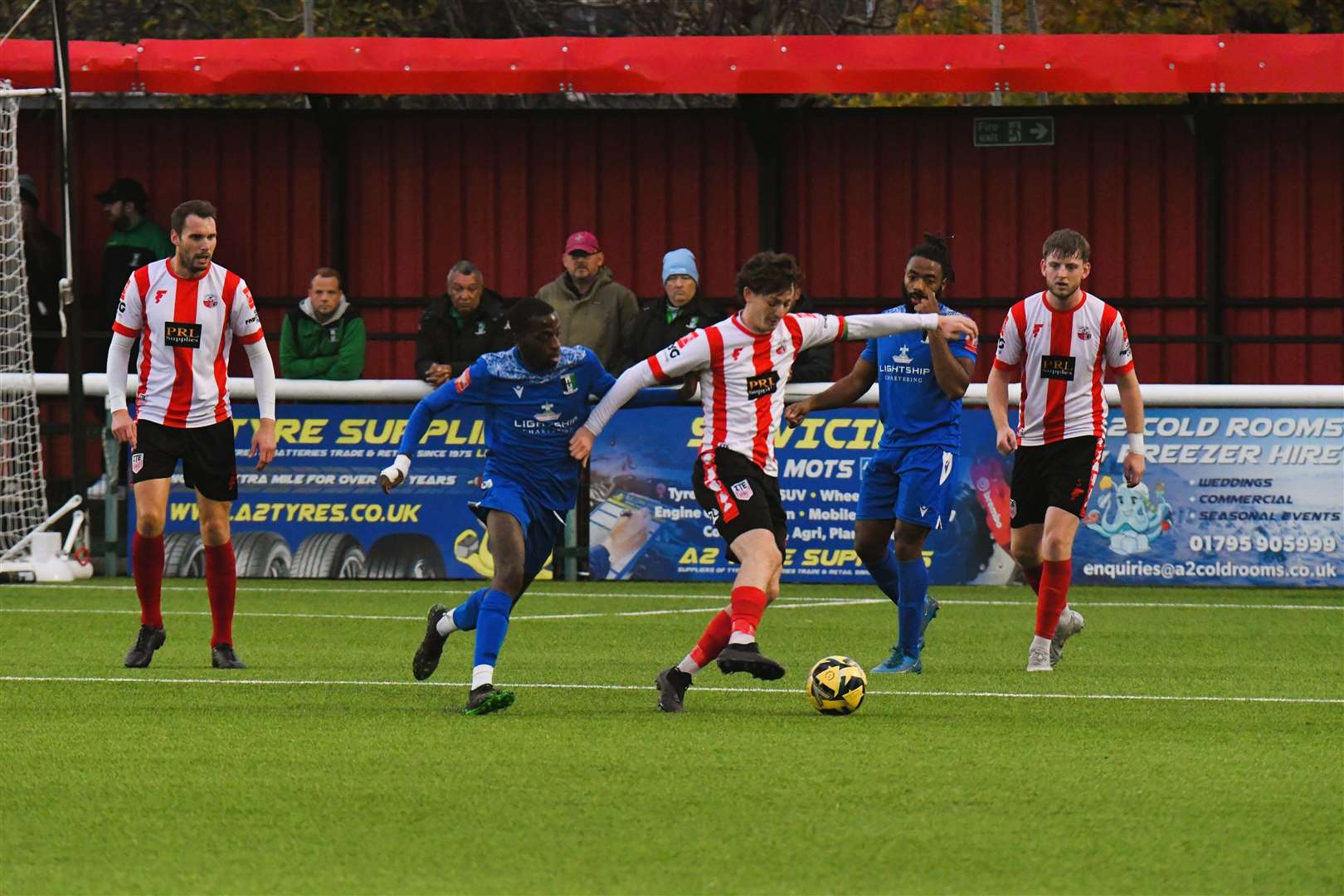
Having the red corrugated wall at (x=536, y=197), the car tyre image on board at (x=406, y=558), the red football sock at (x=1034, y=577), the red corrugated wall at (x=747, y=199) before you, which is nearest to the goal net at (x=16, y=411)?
the car tyre image on board at (x=406, y=558)

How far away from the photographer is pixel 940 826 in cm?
608

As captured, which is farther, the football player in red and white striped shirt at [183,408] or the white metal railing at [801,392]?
the white metal railing at [801,392]

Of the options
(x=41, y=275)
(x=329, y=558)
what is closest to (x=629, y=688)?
(x=329, y=558)

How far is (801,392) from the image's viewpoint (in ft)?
50.1

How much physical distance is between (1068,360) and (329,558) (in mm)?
6842

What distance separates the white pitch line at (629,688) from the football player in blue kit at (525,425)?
0.73 metres

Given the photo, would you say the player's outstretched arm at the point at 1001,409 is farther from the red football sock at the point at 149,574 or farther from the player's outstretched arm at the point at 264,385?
the red football sock at the point at 149,574

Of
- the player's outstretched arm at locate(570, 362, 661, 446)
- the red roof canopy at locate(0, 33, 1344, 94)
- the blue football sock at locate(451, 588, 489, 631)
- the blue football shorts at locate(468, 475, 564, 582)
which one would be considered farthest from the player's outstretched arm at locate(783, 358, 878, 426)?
the red roof canopy at locate(0, 33, 1344, 94)

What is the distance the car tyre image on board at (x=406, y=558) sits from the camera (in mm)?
15461

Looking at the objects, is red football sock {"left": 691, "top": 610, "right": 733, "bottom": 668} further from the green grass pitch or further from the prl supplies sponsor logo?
the prl supplies sponsor logo

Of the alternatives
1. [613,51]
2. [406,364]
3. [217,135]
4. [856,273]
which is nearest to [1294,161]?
[856,273]

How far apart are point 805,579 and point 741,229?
5175mm

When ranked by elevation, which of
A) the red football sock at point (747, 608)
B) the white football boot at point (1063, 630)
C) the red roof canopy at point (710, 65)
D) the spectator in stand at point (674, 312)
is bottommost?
the white football boot at point (1063, 630)

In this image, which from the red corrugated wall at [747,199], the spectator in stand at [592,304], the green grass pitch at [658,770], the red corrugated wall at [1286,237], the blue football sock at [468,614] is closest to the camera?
the green grass pitch at [658,770]
